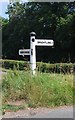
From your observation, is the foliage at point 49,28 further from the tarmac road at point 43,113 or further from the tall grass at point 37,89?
the tarmac road at point 43,113

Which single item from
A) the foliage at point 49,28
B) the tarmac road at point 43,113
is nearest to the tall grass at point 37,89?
the tarmac road at point 43,113

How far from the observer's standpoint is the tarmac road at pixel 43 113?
7.68 meters

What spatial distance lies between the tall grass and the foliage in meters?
25.2

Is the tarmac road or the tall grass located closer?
the tarmac road

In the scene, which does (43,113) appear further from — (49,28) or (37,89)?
(49,28)

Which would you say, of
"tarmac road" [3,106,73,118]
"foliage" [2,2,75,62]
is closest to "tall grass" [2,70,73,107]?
"tarmac road" [3,106,73,118]

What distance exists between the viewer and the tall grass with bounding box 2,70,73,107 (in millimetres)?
9227

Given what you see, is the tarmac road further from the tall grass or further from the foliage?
the foliage

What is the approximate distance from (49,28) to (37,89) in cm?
3341

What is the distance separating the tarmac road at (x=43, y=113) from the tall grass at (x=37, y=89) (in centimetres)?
47

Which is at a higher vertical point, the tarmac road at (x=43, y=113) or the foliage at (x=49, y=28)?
the foliage at (x=49, y=28)

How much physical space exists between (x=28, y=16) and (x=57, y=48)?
7102 mm

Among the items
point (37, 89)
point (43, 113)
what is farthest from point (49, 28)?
point (43, 113)

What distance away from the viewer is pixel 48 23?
1661 inches
